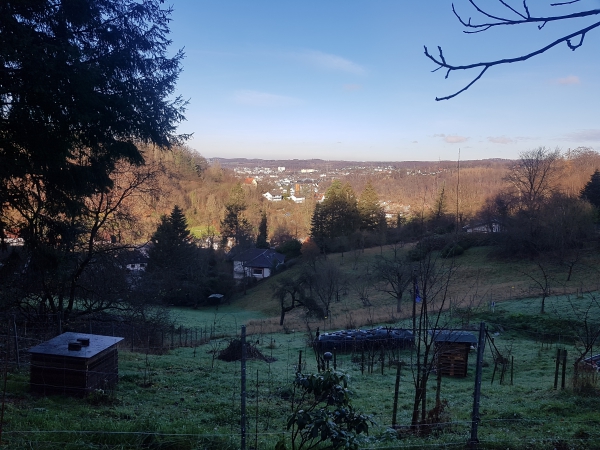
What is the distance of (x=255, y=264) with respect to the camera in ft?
139

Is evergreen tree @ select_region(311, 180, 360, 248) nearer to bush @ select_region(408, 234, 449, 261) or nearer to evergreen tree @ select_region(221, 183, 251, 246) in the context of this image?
evergreen tree @ select_region(221, 183, 251, 246)

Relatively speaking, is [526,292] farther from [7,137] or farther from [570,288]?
[7,137]

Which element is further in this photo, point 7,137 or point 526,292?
point 526,292

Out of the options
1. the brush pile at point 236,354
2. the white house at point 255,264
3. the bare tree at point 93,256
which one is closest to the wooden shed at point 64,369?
the bare tree at point 93,256

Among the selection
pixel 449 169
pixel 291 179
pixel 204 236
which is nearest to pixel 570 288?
pixel 449 169

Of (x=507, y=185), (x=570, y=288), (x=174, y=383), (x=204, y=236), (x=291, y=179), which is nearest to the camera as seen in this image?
(x=174, y=383)

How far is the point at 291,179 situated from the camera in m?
108

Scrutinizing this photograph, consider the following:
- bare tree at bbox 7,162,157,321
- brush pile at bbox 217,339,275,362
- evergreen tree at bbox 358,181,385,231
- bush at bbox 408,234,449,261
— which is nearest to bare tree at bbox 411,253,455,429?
bush at bbox 408,234,449,261

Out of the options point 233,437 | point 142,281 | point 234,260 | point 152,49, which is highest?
point 152,49

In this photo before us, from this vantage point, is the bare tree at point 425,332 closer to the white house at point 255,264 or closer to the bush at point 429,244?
the bush at point 429,244

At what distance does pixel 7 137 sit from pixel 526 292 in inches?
951

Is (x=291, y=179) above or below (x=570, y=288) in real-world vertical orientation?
above

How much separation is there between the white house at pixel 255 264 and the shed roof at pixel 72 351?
33.6 meters

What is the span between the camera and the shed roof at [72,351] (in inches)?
251
